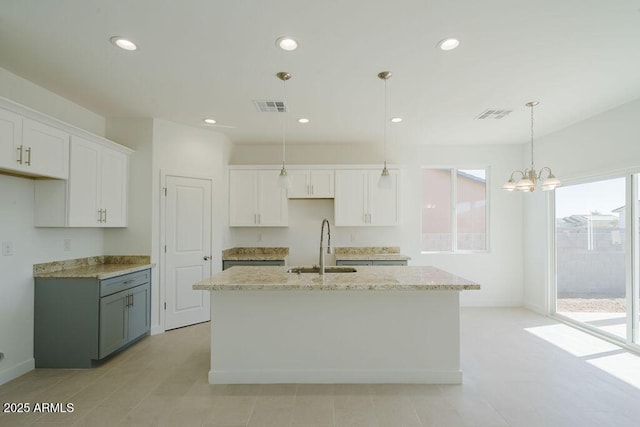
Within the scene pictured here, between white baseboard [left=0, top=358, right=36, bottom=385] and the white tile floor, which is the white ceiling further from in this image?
the white tile floor

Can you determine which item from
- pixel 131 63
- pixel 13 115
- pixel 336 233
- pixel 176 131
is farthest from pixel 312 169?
pixel 13 115

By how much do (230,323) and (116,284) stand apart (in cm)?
152

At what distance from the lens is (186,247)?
4195 millimetres

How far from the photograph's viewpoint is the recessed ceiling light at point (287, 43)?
228 centimetres

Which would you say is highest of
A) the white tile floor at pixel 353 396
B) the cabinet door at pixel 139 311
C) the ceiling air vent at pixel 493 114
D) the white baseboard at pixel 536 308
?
Answer: the ceiling air vent at pixel 493 114

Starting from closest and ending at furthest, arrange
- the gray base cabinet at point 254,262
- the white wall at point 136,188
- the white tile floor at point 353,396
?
the white tile floor at point 353,396
the white wall at point 136,188
the gray base cabinet at point 254,262

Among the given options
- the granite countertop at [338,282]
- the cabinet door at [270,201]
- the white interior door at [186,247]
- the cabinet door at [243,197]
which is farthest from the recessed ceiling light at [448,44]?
the white interior door at [186,247]

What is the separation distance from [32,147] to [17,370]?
2.07 metres

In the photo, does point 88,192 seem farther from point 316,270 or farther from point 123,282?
point 316,270

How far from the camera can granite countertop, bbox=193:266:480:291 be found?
236 centimetres

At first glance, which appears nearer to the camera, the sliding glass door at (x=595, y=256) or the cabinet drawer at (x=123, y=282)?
the cabinet drawer at (x=123, y=282)

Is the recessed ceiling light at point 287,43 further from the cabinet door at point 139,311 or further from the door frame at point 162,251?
the cabinet door at point 139,311

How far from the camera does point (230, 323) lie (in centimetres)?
268

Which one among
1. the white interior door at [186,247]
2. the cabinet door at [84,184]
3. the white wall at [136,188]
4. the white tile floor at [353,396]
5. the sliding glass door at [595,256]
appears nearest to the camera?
the white tile floor at [353,396]
